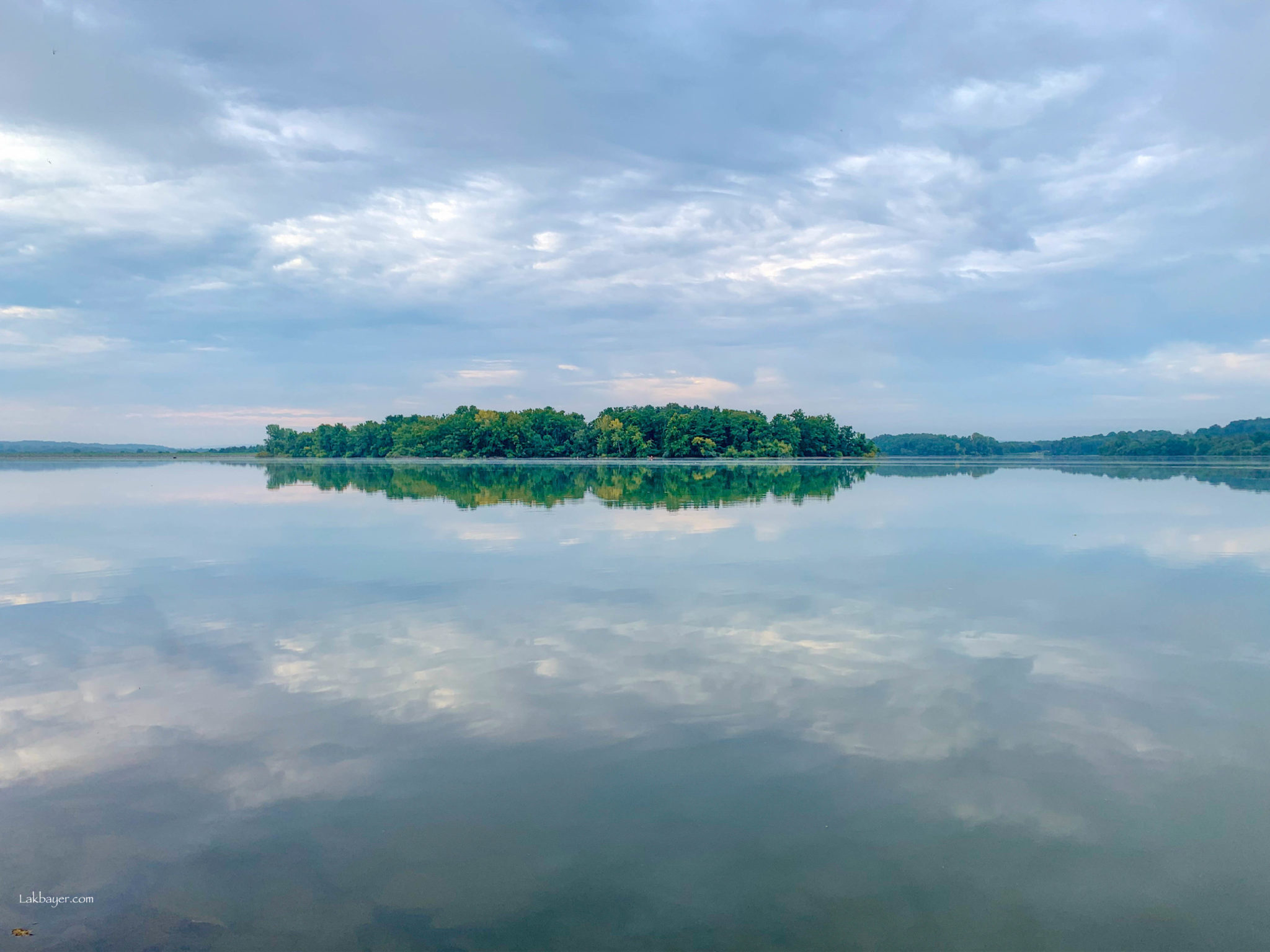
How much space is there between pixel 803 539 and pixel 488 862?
48.1ft

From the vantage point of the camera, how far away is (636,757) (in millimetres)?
6074

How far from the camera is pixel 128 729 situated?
265 inches

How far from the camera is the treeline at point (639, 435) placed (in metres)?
114

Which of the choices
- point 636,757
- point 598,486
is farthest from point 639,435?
point 636,757

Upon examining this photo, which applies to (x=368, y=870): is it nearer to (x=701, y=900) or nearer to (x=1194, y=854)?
(x=701, y=900)

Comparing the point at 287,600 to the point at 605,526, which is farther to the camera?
the point at 605,526

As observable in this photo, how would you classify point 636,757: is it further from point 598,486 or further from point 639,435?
point 639,435

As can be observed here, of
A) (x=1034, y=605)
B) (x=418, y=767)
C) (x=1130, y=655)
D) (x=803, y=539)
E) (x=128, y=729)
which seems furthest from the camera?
(x=803, y=539)

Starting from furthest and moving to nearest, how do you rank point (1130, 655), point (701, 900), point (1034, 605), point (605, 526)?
point (605, 526)
point (1034, 605)
point (1130, 655)
point (701, 900)

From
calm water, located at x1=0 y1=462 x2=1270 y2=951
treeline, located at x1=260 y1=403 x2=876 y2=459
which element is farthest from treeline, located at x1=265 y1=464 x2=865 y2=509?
treeline, located at x1=260 y1=403 x2=876 y2=459

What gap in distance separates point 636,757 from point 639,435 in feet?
351

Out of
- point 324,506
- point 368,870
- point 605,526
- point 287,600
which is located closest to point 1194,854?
point 368,870

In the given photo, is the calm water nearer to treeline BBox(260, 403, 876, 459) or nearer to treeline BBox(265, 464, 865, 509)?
treeline BBox(265, 464, 865, 509)

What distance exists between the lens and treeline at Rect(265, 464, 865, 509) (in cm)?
3128
